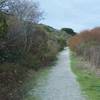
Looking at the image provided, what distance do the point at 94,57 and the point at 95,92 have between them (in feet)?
36.5

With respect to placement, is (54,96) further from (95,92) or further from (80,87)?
(80,87)

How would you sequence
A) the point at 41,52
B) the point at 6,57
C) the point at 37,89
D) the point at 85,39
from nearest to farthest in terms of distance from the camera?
the point at 37,89 → the point at 6,57 → the point at 41,52 → the point at 85,39

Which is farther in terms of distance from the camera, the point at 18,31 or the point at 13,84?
the point at 18,31

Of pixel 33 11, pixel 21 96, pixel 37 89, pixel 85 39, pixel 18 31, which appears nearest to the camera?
pixel 21 96

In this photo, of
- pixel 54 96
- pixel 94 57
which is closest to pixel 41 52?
pixel 94 57

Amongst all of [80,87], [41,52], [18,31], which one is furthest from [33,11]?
[80,87]

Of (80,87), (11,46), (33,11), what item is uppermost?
(33,11)

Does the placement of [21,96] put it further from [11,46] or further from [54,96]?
[11,46]

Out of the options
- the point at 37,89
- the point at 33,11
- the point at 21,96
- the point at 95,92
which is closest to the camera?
the point at 21,96

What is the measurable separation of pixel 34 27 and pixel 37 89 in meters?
18.2

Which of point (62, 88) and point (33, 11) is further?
point (33, 11)

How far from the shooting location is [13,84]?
19.8 m

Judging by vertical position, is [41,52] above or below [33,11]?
below

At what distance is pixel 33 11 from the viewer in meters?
37.3
